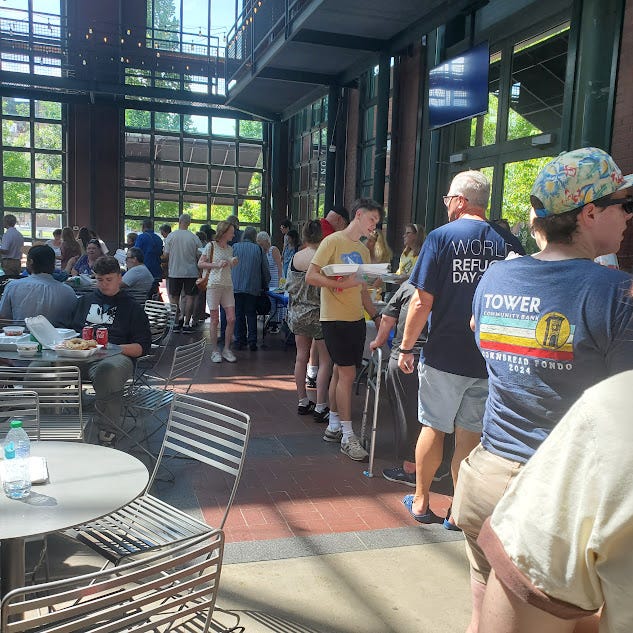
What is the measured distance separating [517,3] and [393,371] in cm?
530

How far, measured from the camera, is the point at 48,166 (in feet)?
51.3

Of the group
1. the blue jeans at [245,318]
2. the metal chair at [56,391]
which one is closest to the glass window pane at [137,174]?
the blue jeans at [245,318]

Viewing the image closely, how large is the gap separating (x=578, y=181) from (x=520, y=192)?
5.83 meters

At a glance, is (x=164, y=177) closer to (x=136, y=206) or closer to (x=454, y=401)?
(x=136, y=206)

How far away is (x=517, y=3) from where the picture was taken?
700 centimetres

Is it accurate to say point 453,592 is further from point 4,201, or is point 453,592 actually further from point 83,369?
point 4,201

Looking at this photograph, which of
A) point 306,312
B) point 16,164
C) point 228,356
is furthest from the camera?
point 16,164

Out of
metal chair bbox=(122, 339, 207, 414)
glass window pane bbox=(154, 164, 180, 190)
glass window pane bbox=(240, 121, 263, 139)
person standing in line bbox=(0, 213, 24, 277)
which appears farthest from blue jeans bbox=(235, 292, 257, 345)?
glass window pane bbox=(240, 121, 263, 139)

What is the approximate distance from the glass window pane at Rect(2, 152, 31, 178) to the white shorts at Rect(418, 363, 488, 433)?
15.2 metres

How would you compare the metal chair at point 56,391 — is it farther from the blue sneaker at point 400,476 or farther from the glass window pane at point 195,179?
the glass window pane at point 195,179

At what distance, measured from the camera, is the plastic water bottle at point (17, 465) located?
2.03 meters

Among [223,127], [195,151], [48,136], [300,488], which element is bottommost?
[300,488]

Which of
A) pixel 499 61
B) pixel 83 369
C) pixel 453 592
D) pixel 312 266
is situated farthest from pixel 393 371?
pixel 499 61

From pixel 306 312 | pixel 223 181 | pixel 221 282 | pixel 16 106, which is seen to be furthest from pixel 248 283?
pixel 16 106
